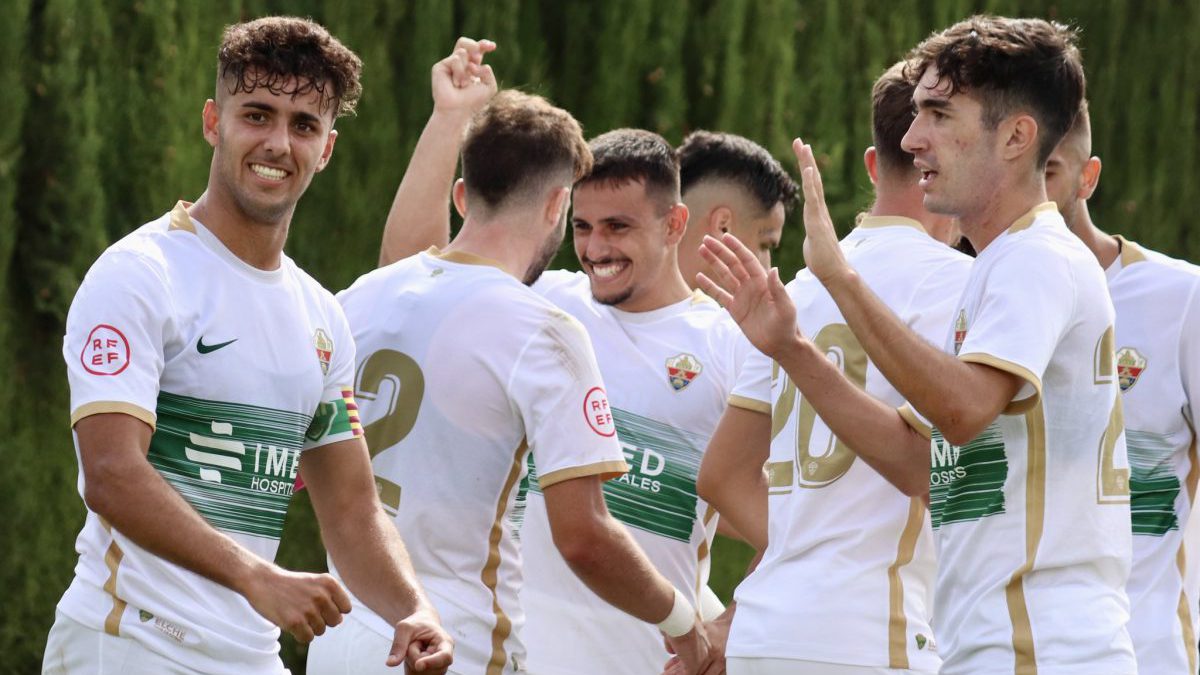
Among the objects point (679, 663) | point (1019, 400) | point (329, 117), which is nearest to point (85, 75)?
point (329, 117)

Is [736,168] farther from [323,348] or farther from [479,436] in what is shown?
[323,348]

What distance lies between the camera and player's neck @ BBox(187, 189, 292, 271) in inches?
160

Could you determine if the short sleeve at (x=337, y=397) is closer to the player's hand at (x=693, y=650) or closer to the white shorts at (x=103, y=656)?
the white shorts at (x=103, y=656)

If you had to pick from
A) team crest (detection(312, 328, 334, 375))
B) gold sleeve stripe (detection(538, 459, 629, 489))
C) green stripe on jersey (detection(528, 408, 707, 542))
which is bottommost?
green stripe on jersey (detection(528, 408, 707, 542))

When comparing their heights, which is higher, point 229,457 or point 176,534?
point 229,457

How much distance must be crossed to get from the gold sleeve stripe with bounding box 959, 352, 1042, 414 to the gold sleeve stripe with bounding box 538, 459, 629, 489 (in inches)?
45.9

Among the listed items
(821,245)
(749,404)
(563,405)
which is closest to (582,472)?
(563,405)

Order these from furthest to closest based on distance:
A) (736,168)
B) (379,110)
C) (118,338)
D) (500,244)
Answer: (379,110) < (736,168) < (500,244) < (118,338)

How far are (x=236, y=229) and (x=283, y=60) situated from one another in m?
0.43

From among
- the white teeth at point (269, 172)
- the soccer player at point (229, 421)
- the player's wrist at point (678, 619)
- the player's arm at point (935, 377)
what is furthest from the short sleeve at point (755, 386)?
the white teeth at point (269, 172)

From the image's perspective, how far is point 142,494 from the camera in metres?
3.54

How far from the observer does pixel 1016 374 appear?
3.54 m

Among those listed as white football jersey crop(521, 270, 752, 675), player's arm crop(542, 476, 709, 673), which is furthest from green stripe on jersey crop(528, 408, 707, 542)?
player's arm crop(542, 476, 709, 673)

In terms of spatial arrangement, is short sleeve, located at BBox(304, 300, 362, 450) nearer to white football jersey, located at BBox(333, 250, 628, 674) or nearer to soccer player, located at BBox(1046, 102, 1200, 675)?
white football jersey, located at BBox(333, 250, 628, 674)
